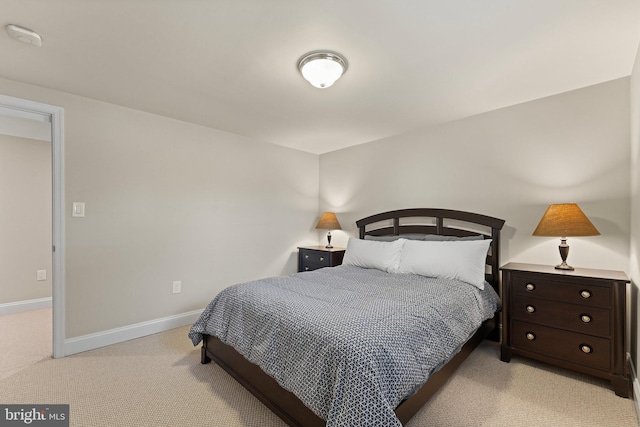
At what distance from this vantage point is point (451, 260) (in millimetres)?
2549

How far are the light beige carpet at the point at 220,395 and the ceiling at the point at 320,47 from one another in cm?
226

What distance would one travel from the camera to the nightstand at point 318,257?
3.79 m

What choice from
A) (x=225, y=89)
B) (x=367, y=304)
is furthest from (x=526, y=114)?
(x=225, y=89)

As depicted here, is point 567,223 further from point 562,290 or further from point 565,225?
point 562,290

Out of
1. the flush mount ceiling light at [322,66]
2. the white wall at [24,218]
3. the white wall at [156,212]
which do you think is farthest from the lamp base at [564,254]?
the white wall at [24,218]

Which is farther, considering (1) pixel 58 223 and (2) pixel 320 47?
(1) pixel 58 223

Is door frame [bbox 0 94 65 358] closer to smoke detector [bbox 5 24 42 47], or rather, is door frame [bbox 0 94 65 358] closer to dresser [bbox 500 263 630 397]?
smoke detector [bbox 5 24 42 47]

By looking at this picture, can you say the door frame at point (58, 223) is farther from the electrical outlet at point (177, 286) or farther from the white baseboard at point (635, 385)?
the white baseboard at point (635, 385)

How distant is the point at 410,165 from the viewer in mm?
3594

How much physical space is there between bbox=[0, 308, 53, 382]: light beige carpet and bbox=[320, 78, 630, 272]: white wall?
376 centimetres

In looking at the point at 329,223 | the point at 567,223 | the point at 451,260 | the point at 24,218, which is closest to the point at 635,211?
the point at 567,223

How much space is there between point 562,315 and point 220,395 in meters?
2.50

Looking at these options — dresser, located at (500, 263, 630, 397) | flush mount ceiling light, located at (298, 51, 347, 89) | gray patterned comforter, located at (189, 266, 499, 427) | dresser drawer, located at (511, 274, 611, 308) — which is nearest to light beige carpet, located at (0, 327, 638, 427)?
dresser, located at (500, 263, 630, 397)

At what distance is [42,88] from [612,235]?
479cm
